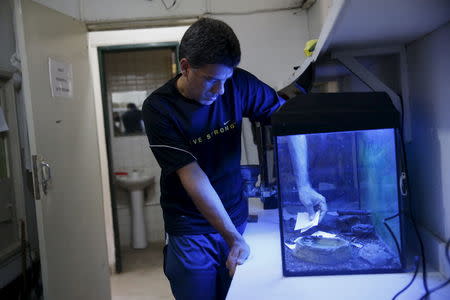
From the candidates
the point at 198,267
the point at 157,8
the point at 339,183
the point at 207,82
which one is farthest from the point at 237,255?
the point at 157,8

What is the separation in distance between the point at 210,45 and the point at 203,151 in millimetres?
374

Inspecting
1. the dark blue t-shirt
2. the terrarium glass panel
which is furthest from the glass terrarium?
the dark blue t-shirt

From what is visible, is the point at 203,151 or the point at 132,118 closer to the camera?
the point at 203,151

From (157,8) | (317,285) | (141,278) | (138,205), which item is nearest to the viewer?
(317,285)

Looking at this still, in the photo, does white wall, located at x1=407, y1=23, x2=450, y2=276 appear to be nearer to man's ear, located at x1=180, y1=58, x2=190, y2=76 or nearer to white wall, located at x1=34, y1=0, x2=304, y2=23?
man's ear, located at x1=180, y1=58, x2=190, y2=76

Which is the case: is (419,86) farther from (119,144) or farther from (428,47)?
(119,144)

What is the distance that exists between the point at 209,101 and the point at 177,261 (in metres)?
0.54

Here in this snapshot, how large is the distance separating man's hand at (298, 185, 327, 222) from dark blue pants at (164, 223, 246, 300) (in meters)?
0.37

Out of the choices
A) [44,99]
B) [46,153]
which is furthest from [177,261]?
[44,99]

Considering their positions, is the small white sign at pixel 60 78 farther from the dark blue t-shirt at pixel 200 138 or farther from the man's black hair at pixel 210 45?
the man's black hair at pixel 210 45

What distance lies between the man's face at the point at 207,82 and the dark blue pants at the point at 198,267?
464 mm

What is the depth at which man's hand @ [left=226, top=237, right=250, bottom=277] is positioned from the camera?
3.62ft

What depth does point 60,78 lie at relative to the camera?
6.69ft

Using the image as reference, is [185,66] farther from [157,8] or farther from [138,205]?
[138,205]
